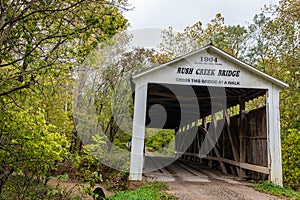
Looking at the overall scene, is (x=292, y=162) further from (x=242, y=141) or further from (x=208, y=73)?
(x=208, y=73)

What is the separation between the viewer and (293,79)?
1112 cm

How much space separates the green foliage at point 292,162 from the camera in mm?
7308

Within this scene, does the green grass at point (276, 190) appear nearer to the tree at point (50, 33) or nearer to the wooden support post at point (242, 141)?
the wooden support post at point (242, 141)

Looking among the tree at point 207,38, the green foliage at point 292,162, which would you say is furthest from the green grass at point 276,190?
the tree at point 207,38

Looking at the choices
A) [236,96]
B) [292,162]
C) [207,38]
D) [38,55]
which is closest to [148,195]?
[38,55]

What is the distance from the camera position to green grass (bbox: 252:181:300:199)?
555 centimetres

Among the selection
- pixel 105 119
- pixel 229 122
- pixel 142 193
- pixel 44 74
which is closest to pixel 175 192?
pixel 142 193

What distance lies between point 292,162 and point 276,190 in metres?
2.05

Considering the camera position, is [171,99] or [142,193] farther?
[171,99]

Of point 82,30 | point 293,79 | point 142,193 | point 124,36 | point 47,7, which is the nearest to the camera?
point 47,7

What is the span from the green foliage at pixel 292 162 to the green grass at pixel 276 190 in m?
1.39

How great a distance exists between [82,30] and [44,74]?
36.0 inches

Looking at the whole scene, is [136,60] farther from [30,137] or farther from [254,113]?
[30,137]

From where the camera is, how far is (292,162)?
24.6 feet
